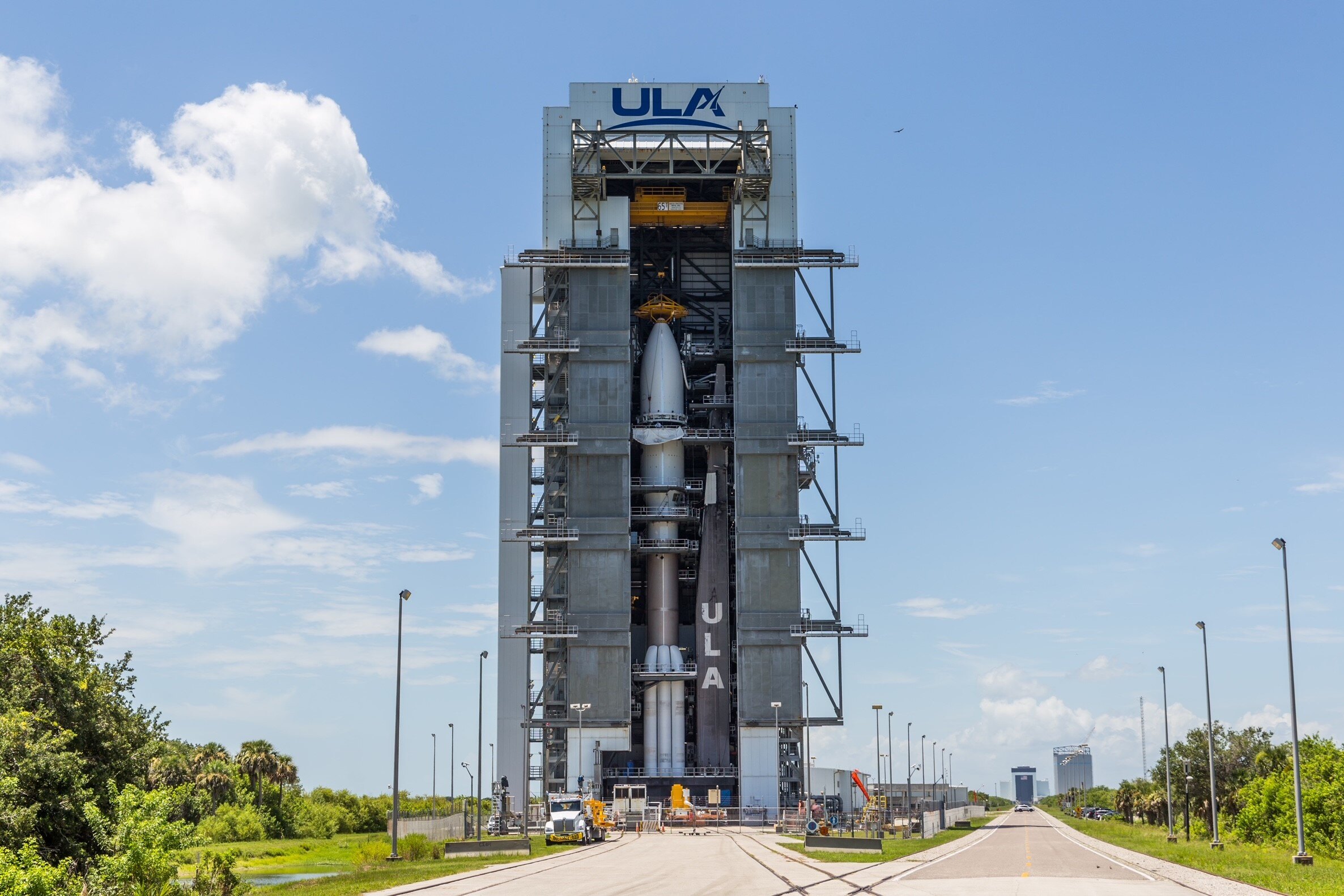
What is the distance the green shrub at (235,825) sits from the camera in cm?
8550

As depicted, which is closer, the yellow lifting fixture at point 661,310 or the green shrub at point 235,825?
the yellow lifting fixture at point 661,310

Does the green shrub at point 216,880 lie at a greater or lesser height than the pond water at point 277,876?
greater

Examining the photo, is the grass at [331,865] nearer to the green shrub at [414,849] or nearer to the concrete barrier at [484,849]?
the concrete barrier at [484,849]

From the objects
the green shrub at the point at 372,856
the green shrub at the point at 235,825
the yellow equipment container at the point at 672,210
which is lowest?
the green shrub at the point at 235,825

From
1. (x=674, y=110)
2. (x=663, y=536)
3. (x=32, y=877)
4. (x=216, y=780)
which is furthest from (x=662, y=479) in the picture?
(x=32, y=877)

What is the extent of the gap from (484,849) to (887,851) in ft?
49.0

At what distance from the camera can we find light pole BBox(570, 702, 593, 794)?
75181 mm

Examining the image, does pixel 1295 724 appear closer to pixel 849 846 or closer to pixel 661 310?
pixel 849 846

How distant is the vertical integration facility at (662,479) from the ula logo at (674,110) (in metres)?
0.11

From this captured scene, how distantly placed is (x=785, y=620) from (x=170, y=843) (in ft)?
188

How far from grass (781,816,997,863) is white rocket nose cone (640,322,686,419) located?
99.1 ft

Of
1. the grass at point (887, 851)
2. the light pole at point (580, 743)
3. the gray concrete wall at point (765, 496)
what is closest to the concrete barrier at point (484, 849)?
the grass at point (887, 851)

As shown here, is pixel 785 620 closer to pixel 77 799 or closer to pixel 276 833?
pixel 276 833

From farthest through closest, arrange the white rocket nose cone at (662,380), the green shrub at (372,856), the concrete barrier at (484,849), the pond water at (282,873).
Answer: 1. the white rocket nose cone at (662,380)
2. the pond water at (282,873)
3. the concrete barrier at (484,849)
4. the green shrub at (372,856)
